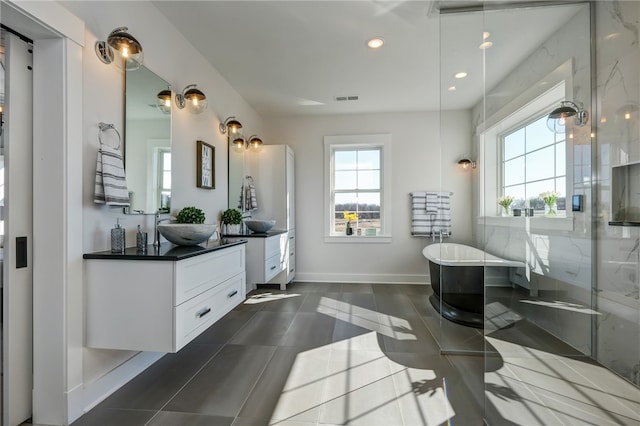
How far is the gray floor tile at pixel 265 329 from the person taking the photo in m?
2.57

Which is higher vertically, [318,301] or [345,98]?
[345,98]

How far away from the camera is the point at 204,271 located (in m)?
1.87

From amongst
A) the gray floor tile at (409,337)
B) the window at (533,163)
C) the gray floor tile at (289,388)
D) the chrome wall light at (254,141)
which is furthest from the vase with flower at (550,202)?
the chrome wall light at (254,141)

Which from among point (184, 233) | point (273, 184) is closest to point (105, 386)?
point (184, 233)

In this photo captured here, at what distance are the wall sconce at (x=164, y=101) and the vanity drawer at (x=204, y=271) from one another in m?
1.23

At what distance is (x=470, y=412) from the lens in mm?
1649

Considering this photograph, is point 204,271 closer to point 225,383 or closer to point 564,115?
point 225,383

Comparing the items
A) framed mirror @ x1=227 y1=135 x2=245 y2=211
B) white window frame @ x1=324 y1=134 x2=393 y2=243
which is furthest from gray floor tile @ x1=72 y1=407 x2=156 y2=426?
white window frame @ x1=324 y1=134 x2=393 y2=243

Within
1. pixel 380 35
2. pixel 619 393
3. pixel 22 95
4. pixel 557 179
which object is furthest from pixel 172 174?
pixel 619 393

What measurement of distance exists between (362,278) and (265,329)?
2.26 m

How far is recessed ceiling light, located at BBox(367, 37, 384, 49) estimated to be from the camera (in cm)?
272

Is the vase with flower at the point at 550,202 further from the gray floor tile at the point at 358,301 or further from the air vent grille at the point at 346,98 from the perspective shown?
the air vent grille at the point at 346,98

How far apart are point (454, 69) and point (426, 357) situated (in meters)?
2.42

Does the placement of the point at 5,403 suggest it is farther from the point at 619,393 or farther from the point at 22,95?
the point at 619,393
